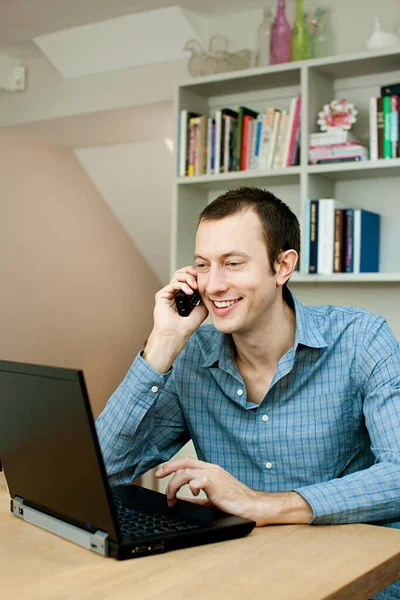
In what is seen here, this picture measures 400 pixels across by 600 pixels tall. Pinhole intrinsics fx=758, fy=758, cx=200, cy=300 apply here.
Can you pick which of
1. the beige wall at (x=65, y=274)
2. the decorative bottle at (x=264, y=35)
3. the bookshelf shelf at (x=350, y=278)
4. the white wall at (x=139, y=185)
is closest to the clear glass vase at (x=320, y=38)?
the decorative bottle at (x=264, y=35)

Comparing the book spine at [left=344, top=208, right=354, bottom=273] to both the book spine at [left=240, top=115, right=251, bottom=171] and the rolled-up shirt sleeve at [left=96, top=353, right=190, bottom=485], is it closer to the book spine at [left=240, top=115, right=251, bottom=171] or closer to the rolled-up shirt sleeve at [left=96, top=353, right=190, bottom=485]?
the book spine at [left=240, top=115, right=251, bottom=171]

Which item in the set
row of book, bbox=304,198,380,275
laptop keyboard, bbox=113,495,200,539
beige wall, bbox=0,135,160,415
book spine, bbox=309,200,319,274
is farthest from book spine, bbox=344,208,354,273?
beige wall, bbox=0,135,160,415

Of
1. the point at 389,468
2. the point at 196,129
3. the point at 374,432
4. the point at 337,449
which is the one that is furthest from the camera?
the point at 196,129

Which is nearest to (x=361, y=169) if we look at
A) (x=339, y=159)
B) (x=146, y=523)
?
(x=339, y=159)

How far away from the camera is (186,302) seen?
5.70ft

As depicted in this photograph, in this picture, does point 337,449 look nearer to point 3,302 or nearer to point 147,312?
point 3,302

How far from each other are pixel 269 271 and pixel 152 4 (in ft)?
7.71

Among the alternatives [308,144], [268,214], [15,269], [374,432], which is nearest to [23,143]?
[15,269]

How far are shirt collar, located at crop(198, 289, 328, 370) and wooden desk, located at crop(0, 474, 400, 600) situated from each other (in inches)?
19.0

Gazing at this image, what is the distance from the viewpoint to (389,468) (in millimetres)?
1354

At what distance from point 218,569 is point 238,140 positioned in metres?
2.59

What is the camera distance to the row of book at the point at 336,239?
3076 mm

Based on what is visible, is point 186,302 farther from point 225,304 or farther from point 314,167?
point 314,167

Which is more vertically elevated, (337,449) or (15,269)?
(15,269)
